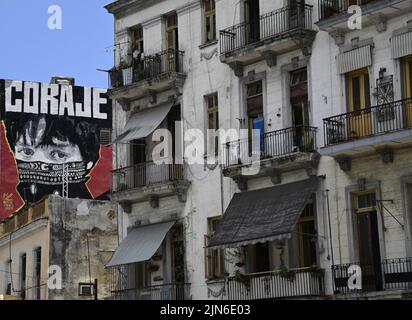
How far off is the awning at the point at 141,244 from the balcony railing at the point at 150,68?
5025 millimetres

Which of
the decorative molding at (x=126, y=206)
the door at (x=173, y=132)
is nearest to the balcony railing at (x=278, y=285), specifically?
the door at (x=173, y=132)

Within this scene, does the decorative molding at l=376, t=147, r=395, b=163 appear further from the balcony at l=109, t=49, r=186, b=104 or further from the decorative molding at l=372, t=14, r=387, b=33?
the balcony at l=109, t=49, r=186, b=104

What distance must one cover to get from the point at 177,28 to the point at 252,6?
355 centimetres

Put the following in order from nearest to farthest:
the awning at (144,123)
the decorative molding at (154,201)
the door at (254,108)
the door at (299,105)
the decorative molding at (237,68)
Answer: the door at (299,105), the door at (254,108), the decorative molding at (237,68), the awning at (144,123), the decorative molding at (154,201)

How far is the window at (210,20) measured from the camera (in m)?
31.8

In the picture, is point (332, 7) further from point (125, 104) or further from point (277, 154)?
point (125, 104)

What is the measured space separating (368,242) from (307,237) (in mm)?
2162

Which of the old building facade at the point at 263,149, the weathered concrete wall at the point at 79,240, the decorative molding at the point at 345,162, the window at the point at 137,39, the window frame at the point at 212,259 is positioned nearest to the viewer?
the old building facade at the point at 263,149

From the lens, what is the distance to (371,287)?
25.2 meters

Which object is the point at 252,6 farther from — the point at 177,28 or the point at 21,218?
the point at 21,218

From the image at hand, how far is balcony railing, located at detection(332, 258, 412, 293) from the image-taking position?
957 inches

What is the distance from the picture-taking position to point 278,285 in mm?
27188

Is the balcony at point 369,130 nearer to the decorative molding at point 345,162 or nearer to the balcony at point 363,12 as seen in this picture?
the decorative molding at point 345,162

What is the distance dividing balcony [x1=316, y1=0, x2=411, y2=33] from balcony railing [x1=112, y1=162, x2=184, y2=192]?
7499 millimetres
